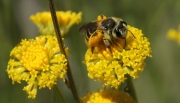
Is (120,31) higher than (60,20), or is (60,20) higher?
(60,20)

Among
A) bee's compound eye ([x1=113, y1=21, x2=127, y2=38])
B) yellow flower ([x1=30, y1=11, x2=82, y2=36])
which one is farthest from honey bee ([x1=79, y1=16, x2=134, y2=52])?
yellow flower ([x1=30, y1=11, x2=82, y2=36])

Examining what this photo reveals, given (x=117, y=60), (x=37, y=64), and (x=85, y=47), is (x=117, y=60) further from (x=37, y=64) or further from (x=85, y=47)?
(x=85, y=47)

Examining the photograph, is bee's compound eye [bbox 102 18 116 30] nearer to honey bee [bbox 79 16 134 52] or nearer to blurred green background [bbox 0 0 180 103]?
honey bee [bbox 79 16 134 52]

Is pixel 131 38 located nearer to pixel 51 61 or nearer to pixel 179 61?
pixel 51 61

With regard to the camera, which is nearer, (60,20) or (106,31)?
(106,31)

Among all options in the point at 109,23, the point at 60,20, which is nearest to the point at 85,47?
the point at 60,20

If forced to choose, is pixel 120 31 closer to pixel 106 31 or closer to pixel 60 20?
pixel 106 31
